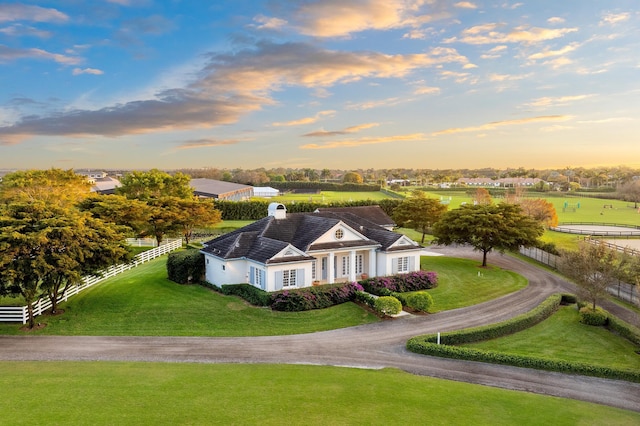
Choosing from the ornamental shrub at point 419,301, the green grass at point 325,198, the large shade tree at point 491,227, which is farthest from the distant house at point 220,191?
the ornamental shrub at point 419,301

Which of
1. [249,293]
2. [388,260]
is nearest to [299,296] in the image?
[249,293]

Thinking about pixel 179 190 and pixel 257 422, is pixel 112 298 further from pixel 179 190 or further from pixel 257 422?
pixel 179 190

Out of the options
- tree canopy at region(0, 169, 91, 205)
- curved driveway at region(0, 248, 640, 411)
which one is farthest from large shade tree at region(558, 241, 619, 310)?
tree canopy at region(0, 169, 91, 205)

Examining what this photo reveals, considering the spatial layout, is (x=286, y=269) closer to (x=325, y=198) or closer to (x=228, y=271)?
(x=228, y=271)

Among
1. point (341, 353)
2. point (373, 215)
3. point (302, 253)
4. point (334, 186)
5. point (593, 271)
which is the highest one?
point (334, 186)

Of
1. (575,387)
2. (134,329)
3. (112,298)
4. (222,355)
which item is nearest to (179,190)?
(112,298)

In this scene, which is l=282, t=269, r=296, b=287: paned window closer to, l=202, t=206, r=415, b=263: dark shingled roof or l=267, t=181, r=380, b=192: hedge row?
l=202, t=206, r=415, b=263: dark shingled roof

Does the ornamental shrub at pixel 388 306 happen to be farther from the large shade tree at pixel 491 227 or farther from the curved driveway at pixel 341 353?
the large shade tree at pixel 491 227
